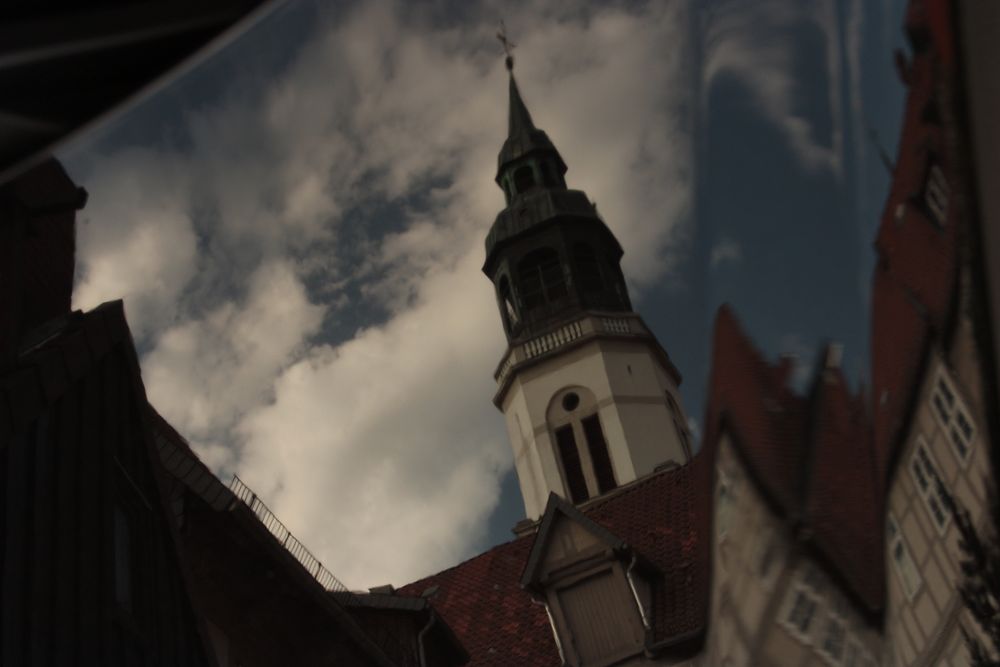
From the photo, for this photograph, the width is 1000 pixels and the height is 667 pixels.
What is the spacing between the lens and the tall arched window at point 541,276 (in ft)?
3.00

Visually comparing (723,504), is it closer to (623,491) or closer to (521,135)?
(521,135)

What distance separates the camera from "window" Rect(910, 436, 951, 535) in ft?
1.49

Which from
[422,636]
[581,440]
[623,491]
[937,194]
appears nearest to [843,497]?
[937,194]

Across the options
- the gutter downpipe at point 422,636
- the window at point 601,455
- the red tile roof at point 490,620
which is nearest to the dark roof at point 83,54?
the red tile roof at point 490,620

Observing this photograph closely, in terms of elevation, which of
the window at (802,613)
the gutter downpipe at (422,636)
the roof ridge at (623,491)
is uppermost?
the gutter downpipe at (422,636)

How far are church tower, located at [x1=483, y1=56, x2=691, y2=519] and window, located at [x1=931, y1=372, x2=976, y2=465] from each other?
118 mm

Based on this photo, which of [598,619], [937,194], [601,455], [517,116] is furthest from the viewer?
[601,455]

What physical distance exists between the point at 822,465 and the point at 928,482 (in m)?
0.04

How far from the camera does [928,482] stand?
0.46m

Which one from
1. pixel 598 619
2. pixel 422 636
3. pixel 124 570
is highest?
pixel 422 636

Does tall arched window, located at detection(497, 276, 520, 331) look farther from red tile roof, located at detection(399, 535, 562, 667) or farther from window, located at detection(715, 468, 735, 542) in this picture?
red tile roof, located at detection(399, 535, 562, 667)

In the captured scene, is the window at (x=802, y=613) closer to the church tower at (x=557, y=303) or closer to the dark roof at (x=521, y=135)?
the church tower at (x=557, y=303)

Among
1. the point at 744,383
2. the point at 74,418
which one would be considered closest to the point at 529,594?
the point at 744,383

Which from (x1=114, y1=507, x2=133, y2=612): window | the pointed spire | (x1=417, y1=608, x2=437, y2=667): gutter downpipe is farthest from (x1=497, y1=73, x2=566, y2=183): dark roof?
(x1=417, y1=608, x2=437, y2=667): gutter downpipe
